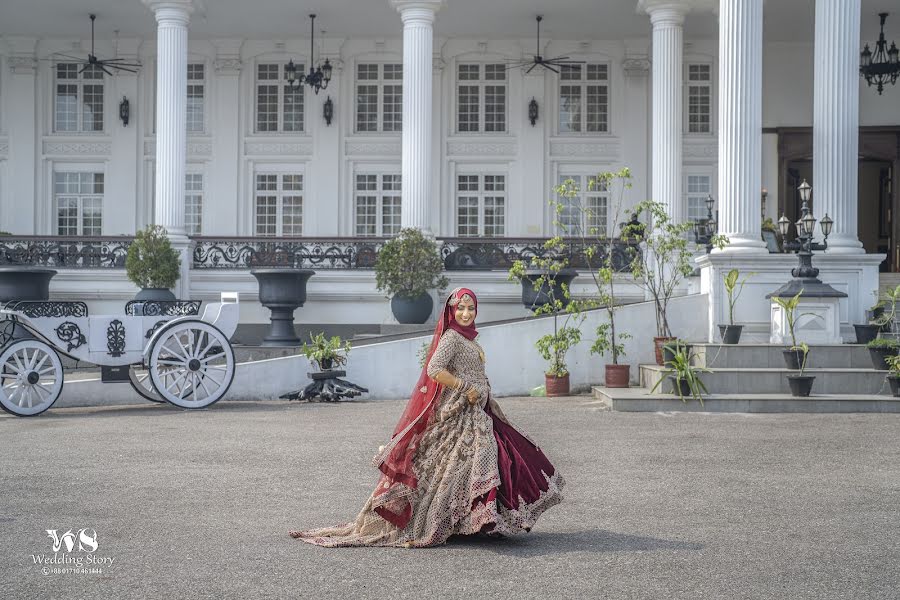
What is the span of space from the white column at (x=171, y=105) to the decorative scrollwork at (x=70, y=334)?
785cm

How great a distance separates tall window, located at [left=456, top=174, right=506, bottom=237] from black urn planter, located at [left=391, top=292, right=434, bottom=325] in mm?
5700

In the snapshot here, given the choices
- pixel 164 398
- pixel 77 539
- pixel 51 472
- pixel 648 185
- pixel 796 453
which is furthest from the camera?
pixel 648 185

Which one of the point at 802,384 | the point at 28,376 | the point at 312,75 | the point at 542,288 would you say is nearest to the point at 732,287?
the point at 802,384

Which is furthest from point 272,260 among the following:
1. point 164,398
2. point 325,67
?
point 164,398

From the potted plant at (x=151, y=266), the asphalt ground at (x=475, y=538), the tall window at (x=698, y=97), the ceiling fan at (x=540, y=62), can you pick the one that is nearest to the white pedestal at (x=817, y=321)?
the asphalt ground at (x=475, y=538)

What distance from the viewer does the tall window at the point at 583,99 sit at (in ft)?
79.2

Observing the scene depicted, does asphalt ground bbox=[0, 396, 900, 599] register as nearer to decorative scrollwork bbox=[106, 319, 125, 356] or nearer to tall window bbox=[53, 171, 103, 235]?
decorative scrollwork bbox=[106, 319, 125, 356]

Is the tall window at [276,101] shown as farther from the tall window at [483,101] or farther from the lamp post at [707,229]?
the lamp post at [707,229]

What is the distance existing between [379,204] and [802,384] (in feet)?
43.4

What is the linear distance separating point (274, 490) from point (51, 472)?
1.82m

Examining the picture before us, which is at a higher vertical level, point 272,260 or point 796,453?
point 272,260

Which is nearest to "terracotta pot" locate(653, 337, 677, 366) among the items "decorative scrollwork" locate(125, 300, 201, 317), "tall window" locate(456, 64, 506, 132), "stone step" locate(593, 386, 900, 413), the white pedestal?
the white pedestal

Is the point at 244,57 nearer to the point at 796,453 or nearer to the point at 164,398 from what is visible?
the point at 164,398

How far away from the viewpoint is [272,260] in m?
20.3
